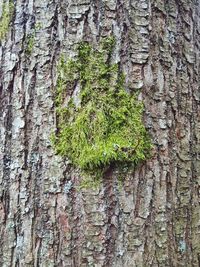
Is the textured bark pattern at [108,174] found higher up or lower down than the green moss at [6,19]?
lower down

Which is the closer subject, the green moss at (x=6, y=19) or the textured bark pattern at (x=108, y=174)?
the textured bark pattern at (x=108, y=174)

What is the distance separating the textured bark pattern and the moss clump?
32 millimetres

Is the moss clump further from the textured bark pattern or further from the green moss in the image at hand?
the green moss

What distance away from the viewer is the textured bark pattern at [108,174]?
124cm

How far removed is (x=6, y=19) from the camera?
137 centimetres

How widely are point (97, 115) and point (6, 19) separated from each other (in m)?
0.45

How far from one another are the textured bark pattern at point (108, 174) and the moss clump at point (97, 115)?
32 millimetres

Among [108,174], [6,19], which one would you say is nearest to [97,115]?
[108,174]

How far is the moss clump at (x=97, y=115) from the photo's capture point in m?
1.25

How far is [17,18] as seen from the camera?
135cm

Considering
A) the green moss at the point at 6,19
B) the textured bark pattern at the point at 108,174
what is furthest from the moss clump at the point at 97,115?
the green moss at the point at 6,19

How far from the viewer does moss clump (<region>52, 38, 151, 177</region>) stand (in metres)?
1.25

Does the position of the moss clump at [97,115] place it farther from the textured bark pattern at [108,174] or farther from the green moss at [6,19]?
the green moss at [6,19]

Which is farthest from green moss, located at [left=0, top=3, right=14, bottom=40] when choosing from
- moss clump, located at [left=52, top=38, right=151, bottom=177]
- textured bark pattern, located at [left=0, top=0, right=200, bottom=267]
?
moss clump, located at [left=52, top=38, right=151, bottom=177]
